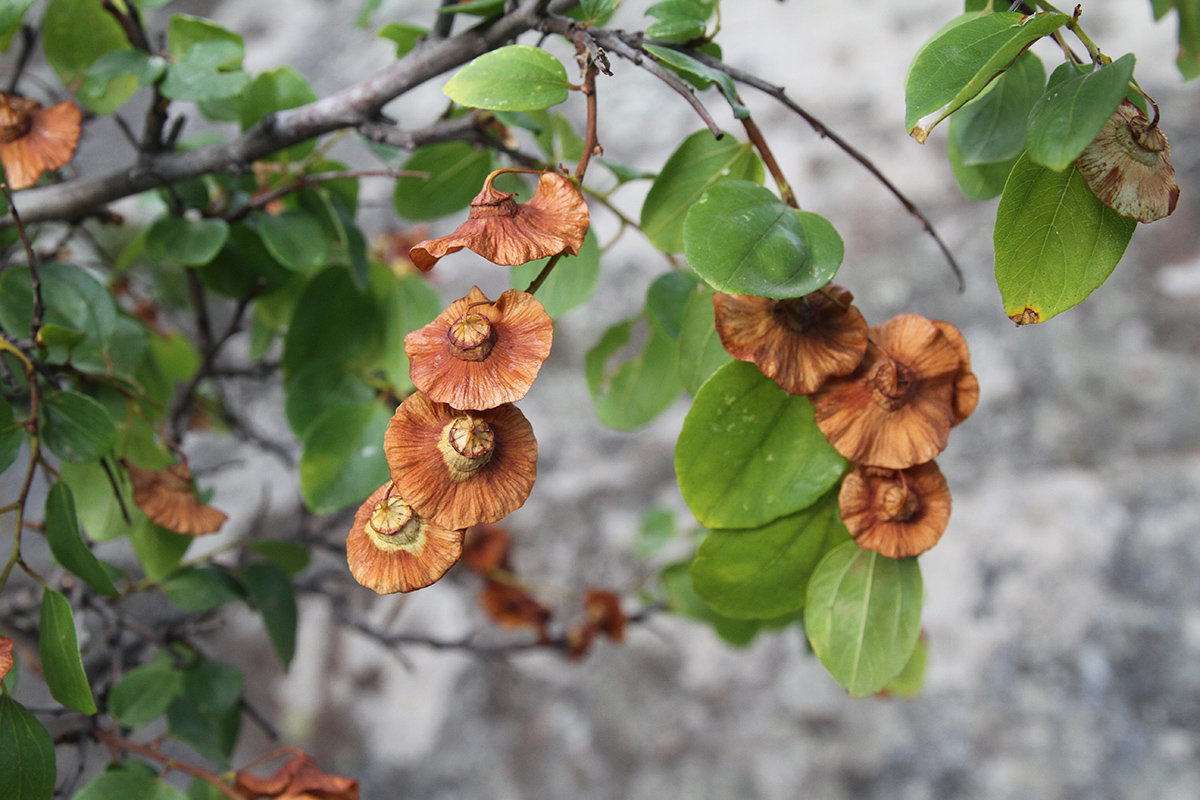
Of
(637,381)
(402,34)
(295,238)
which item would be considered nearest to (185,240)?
(295,238)

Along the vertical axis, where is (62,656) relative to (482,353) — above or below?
below

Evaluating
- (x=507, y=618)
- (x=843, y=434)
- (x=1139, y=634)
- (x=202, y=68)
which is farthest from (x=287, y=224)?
(x=1139, y=634)

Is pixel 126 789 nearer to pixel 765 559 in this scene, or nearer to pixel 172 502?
pixel 172 502

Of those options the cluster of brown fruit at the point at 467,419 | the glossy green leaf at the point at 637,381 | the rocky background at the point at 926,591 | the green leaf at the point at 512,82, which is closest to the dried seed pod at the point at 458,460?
the cluster of brown fruit at the point at 467,419

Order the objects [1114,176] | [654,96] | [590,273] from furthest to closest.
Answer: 1. [654,96]
2. [590,273]
3. [1114,176]

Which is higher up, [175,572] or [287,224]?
[287,224]

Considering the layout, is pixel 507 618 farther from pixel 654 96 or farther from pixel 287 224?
pixel 654 96
